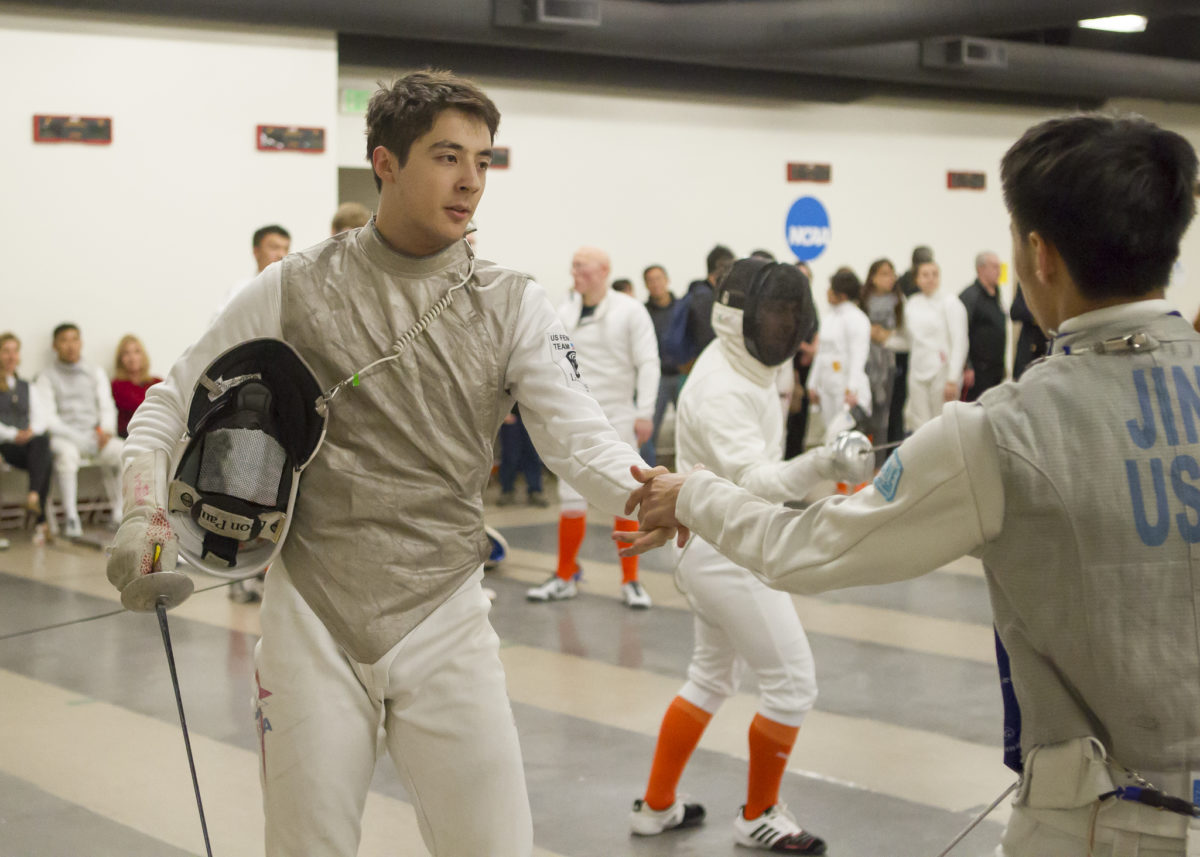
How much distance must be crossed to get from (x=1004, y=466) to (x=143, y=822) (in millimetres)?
2868

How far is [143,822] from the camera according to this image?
3.47 m

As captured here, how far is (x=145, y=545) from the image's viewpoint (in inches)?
75.8

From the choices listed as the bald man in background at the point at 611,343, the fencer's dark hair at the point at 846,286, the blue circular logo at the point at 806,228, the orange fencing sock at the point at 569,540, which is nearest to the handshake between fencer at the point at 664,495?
the orange fencing sock at the point at 569,540

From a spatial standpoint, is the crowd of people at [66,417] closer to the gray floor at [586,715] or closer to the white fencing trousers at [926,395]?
the gray floor at [586,715]

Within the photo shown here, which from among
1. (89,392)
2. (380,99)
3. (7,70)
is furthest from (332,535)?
(7,70)

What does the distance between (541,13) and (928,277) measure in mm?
3440

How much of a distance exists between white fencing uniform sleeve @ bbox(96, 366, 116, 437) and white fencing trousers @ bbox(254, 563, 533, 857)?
246 inches

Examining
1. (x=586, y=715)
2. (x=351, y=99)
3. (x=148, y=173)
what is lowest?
(x=586, y=715)

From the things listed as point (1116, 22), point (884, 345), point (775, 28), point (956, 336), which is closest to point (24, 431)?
point (884, 345)

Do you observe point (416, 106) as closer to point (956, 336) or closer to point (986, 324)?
point (956, 336)

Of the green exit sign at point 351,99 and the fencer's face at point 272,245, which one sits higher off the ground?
the green exit sign at point 351,99

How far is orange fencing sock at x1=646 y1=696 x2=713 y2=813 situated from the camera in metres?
3.42

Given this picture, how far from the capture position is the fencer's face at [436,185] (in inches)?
81.4

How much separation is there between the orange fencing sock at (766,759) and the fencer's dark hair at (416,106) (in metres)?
1.83
